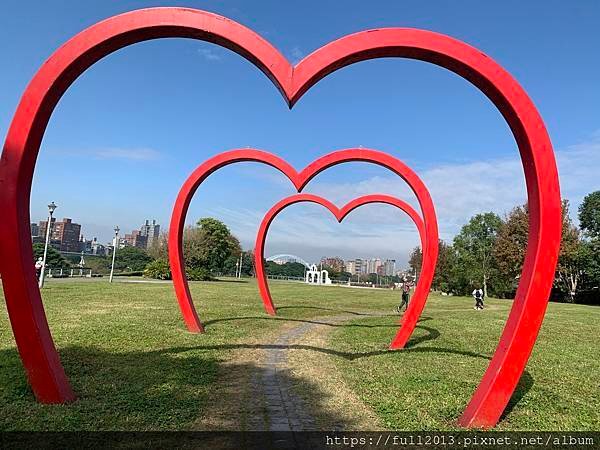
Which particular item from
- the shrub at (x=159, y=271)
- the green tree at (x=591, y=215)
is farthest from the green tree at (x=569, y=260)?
the shrub at (x=159, y=271)

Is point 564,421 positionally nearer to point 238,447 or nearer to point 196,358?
point 238,447

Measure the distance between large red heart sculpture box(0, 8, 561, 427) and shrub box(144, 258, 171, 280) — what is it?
39.6 meters

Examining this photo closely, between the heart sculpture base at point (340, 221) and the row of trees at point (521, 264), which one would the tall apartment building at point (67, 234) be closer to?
the row of trees at point (521, 264)

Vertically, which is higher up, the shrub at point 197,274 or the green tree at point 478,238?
the green tree at point 478,238

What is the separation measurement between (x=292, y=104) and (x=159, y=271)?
41.9 meters

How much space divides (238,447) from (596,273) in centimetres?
4330

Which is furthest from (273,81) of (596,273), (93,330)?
(596,273)

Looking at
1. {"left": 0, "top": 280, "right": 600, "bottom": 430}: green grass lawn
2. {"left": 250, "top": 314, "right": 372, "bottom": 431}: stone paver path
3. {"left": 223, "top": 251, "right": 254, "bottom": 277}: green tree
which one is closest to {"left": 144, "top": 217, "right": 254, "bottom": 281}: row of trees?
{"left": 223, "top": 251, "right": 254, "bottom": 277}: green tree

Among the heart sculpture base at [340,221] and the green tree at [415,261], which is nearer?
the heart sculpture base at [340,221]

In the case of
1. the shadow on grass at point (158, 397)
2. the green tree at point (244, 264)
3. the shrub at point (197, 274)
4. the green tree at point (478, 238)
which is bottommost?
the shadow on grass at point (158, 397)

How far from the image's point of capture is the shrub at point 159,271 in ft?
145

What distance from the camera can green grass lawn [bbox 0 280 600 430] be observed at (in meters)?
5.36

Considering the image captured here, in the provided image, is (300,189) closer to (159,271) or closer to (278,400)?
(278,400)

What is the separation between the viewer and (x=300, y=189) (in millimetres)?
12109
